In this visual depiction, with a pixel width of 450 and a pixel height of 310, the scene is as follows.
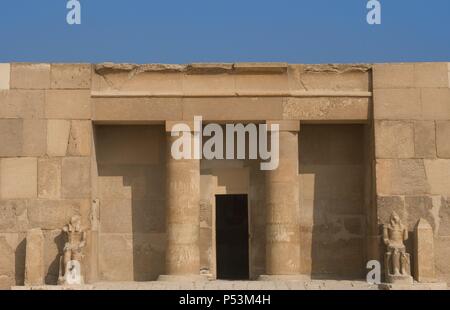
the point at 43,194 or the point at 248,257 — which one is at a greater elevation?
the point at 43,194

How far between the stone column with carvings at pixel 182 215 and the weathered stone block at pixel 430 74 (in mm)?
5307

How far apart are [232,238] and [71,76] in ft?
19.0

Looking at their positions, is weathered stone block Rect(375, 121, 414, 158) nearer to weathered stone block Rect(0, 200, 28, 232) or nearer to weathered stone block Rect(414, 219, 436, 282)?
weathered stone block Rect(414, 219, 436, 282)

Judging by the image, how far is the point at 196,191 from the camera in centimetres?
1947

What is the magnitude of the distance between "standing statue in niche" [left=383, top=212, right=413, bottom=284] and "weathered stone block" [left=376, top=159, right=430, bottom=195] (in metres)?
0.65

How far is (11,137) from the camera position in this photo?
19344 millimetres

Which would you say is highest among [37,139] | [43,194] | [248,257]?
[37,139]

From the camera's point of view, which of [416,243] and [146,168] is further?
[146,168]

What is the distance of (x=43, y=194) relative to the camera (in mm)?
19141

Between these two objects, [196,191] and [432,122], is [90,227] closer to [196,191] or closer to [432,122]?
[196,191]

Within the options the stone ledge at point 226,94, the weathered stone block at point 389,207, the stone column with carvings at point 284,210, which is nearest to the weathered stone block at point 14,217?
the stone ledge at point 226,94

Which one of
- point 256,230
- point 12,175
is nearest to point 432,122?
point 256,230

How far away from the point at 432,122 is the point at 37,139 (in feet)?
29.4

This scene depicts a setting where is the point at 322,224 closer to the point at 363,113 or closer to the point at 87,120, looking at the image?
the point at 363,113
